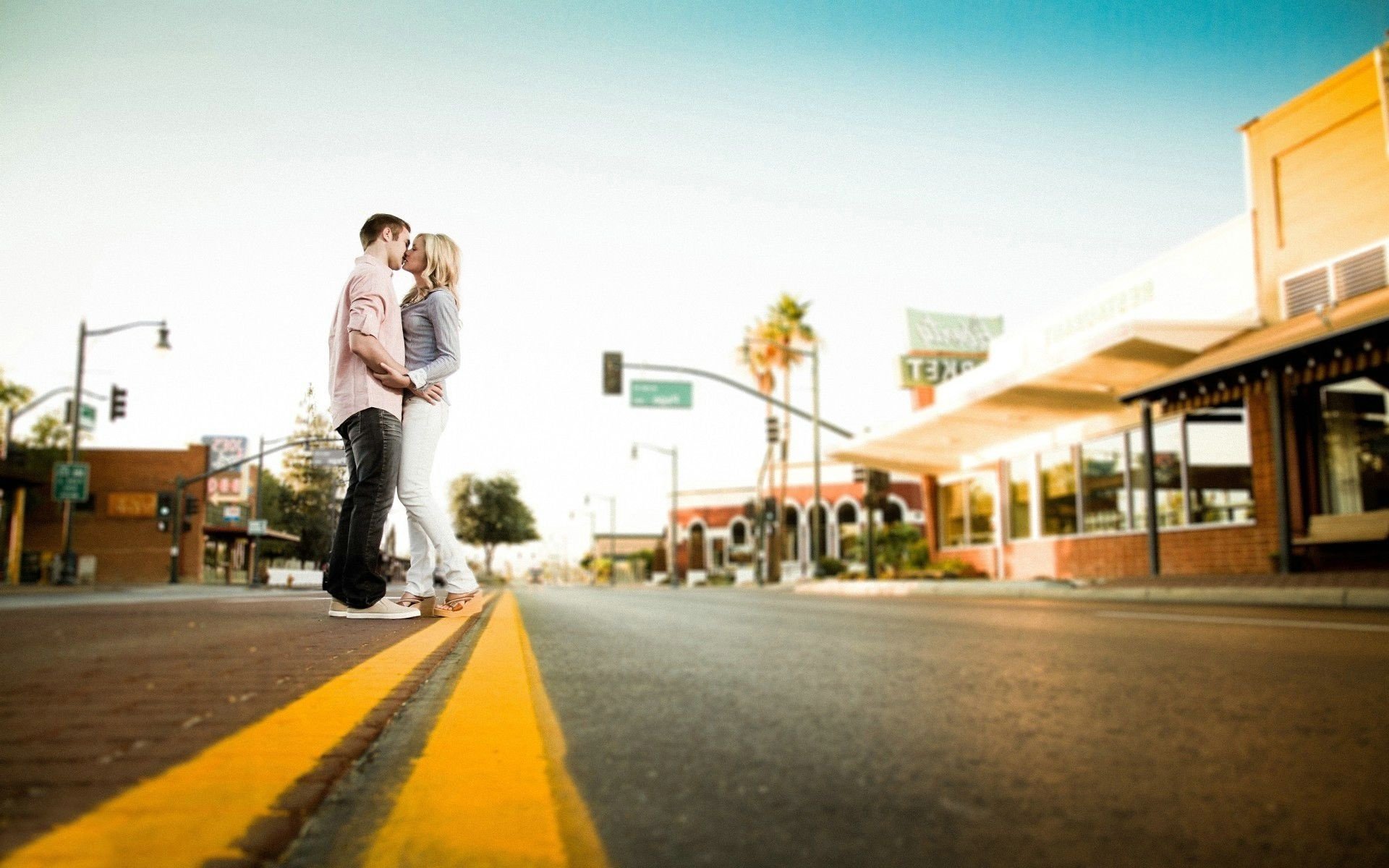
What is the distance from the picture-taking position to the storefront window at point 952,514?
114 feet

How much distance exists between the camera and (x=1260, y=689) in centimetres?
554

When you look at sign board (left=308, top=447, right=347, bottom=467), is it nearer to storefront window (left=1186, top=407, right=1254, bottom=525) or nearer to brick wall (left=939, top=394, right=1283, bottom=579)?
brick wall (left=939, top=394, right=1283, bottom=579)

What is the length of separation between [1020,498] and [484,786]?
29732 millimetres

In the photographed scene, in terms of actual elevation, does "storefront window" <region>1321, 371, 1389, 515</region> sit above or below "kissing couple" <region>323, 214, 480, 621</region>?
above

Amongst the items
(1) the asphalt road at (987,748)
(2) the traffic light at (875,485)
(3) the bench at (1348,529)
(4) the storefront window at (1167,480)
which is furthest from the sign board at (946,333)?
(1) the asphalt road at (987,748)

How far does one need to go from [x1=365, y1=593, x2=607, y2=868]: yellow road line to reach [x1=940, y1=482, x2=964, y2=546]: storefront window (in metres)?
34.3

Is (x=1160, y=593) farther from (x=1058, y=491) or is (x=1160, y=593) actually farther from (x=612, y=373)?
(x=612, y=373)

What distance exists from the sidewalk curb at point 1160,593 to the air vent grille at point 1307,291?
612cm

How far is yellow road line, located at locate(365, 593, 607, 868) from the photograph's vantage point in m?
0.98

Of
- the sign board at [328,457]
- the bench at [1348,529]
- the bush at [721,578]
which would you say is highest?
the bench at [1348,529]

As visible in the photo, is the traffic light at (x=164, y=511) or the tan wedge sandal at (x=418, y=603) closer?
the tan wedge sandal at (x=418, y=603)

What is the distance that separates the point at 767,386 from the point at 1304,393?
3582cm

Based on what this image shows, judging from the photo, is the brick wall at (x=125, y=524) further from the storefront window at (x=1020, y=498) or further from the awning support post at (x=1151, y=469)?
the storefront window at (x=1020, y=498)

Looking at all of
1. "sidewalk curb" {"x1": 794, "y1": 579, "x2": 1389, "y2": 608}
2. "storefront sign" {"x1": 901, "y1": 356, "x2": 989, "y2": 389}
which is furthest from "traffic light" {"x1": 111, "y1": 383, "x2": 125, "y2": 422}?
"storefront sign" {"x1": 901, "y1": 356, "x2": 989, "y2": 389}
